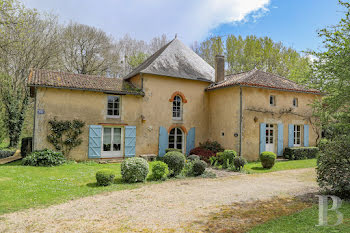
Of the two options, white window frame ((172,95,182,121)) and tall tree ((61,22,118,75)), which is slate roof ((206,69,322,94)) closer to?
white window frame ((172,95,182,121))

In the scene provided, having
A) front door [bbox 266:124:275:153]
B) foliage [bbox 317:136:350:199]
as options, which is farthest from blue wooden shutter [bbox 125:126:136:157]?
foliage [bbox 317:136:350:199]

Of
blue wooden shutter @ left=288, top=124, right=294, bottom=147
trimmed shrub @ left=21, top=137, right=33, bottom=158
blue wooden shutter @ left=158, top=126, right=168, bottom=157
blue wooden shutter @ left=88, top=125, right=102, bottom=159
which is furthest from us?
blue wooden shutter @ left=288, top=124, right=294, bottom=147

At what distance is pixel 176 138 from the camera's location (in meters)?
15.8

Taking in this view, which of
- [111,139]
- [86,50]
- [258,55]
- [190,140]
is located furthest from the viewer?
[258,55]

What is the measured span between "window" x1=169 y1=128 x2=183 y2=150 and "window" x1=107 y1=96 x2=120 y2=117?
370 cm

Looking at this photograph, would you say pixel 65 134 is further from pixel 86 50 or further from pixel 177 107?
pixel 86 50

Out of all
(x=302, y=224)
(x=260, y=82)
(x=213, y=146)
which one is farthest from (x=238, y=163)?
(x=302, y=224)

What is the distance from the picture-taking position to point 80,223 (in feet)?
16.5

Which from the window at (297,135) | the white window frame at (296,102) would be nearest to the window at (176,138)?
the window at (297,135)

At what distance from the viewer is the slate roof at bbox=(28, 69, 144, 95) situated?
1250 centimetres

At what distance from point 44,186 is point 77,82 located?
7.17m

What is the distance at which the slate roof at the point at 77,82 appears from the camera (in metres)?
12.5

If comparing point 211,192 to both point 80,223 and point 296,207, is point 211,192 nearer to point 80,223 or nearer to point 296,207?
point 296,207

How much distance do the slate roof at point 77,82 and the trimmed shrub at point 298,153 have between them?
964 cm
